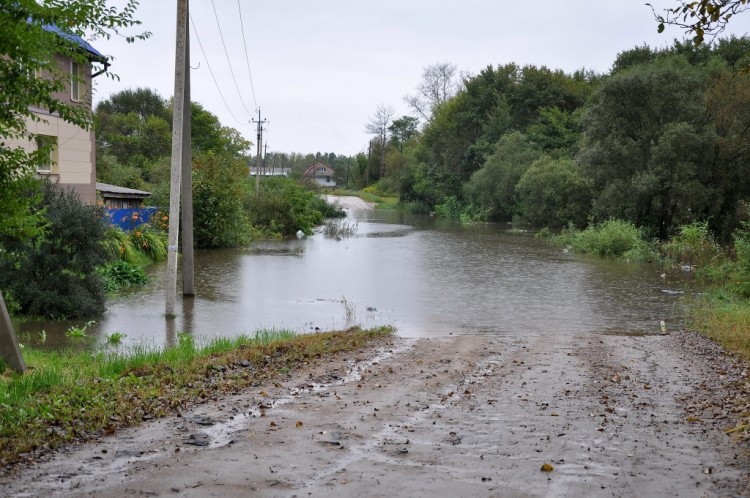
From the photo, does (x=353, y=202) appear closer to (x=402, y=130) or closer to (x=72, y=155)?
(x=402, y=130)

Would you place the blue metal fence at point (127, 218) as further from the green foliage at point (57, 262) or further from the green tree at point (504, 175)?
the green tree at point (504, 175)

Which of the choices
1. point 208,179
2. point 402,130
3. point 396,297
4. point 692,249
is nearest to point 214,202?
point 208,179

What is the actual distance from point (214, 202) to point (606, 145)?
20.9 metres

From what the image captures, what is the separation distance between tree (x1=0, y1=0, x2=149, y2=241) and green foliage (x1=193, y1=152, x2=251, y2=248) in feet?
97.9

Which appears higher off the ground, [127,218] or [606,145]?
[606,145]

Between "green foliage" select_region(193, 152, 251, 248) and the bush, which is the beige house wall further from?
the bush

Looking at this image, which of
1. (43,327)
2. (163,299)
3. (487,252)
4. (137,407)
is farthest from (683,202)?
(137,407)

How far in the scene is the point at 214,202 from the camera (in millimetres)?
37688

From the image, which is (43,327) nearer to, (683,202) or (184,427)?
(184,427)

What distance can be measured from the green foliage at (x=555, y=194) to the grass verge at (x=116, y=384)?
42.8 meters

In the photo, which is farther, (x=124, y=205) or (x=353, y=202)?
(x=353, y=202)

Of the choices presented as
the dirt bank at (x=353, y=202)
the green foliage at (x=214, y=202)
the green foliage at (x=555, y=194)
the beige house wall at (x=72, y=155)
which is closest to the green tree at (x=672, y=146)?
the green foliage at (x=555, y=194)

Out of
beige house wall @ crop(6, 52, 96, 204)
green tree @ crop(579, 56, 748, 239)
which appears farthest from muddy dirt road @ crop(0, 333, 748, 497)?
green tree @ crop(579, 56, 748, 239)

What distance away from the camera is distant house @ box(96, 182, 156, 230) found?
33094 mm
